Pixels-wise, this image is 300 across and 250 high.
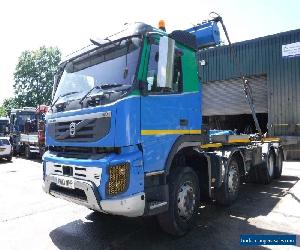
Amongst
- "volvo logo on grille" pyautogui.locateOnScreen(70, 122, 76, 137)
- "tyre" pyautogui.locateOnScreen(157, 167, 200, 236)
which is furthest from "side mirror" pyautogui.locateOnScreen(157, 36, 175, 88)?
"tyre" pyautogui.locateOnScreen(157, 167, 200, 236)

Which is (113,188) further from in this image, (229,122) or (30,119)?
(30,119)

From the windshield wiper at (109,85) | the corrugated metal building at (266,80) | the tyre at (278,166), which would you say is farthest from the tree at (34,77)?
the windshield wiper at (109,85)

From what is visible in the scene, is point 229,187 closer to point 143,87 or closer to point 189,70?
point 189,70

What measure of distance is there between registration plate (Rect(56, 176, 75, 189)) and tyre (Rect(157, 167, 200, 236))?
1359 millimetres

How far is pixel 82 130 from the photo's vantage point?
4305 millimetres

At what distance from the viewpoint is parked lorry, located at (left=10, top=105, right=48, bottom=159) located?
54.0ft

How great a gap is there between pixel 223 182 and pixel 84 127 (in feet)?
10.1

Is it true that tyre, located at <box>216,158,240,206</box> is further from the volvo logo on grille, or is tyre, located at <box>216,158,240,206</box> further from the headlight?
the volvo logo on grille

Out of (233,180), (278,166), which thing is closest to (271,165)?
(278,166)

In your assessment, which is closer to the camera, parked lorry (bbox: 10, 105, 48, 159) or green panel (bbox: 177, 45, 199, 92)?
green panel (bbox: 177, 45, 199, 92)

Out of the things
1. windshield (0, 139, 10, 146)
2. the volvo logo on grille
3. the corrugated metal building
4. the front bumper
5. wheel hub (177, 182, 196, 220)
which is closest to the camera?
the front bumper

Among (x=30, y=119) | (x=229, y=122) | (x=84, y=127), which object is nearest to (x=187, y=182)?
(x=84, y=127)

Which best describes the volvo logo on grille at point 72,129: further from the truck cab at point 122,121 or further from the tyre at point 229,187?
the tyre at point 229,187

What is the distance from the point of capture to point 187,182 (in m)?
4.90
